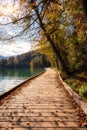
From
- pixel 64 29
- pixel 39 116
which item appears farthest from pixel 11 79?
pixel 39 116

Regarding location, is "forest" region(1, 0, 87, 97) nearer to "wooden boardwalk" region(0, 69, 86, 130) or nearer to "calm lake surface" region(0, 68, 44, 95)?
"wooden boardwalk" region(0, 69, 86, 130)

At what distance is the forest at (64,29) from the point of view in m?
10.5

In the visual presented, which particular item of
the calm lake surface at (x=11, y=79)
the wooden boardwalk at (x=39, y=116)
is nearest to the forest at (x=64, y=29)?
the wooden boardwalk at (x=39, y=116)

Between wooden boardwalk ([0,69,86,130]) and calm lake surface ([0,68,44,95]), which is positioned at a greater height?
wooden boardwalk ([0,69,86,130])

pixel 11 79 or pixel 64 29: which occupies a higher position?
pixel 64 29

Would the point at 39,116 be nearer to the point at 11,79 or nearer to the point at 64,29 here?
the point at 64,29

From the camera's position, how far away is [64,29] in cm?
2477

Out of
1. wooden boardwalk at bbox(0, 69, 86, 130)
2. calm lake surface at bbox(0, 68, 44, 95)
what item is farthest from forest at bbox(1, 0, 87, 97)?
calm lake surface at bbox(0, 68, 44, 95)

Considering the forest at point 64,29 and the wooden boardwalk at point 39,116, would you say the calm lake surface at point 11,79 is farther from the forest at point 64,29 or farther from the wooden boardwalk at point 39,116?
the wooden boardwalk at point 39,116

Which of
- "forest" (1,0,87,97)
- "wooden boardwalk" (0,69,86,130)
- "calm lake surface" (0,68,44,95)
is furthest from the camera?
"calm lake surface" (0,68,44,95)

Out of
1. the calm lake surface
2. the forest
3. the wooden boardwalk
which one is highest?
the forest

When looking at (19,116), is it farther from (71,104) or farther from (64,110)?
(71,104)

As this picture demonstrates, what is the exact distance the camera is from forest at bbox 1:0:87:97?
1049 cm

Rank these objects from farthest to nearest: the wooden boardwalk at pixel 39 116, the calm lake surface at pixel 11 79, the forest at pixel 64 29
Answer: the calm lake surface at pixel 11 79 < the forest at pixel 64 29 < the wooden boardwalk at pixel 39 116
